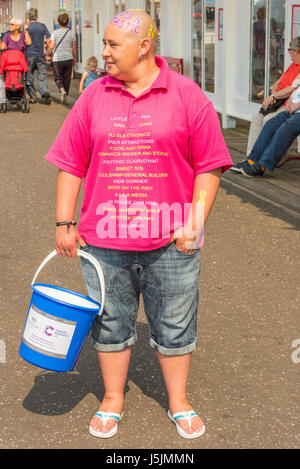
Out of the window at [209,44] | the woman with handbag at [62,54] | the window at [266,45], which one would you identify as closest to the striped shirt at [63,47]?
the woman with handbag at [62,54]

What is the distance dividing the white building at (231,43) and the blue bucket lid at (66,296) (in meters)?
7.87

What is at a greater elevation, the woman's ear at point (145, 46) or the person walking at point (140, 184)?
the woman's ear at point (145, 46)

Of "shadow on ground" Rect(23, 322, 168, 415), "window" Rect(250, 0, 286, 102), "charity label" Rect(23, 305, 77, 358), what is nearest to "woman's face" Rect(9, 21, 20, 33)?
"window" Rect(250, 0, 286, 102)

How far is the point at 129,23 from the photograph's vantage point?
3105mm

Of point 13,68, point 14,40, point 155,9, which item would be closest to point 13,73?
point 13,68

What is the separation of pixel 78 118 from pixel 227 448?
4.80 feet

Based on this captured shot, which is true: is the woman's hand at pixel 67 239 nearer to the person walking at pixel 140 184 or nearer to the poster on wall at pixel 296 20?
the person walking at pixel 140 184

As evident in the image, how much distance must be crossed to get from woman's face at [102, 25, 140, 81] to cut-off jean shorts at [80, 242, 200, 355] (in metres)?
0.71

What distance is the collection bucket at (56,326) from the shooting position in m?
3.18

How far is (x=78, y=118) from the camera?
127 inches

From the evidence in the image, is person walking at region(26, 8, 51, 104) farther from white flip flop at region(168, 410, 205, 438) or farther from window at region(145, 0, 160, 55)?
white flip flop at region(168, 410, 205, 438)

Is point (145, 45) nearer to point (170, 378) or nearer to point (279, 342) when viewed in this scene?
point (170, 378)

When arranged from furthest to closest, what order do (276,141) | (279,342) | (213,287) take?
(276,141), (213,287), (279,342)

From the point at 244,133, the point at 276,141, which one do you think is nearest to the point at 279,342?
the point at 276,141
